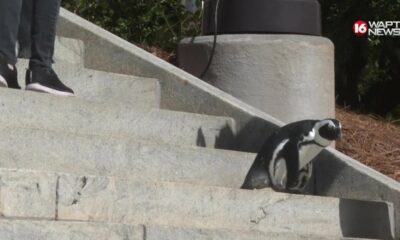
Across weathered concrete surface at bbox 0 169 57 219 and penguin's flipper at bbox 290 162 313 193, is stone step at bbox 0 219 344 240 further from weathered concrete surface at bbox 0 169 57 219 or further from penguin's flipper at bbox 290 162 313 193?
penguin's flipper at bbox 290 162 313 193

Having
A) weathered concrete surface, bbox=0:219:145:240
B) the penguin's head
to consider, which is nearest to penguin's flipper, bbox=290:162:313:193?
the penguin's head

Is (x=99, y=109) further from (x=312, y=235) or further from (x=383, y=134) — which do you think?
(x=383, y=134)

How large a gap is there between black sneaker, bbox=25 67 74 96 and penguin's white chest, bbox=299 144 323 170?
3.84ft

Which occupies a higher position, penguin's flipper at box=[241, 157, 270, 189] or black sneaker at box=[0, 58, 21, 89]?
black sneaker at box=[0, 58, 21, 89]

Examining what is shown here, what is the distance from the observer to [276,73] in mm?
6262

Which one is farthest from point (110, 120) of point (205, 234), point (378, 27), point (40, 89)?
point (378, 27)

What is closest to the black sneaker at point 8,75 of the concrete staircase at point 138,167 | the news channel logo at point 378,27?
the concrete staircase at point 138,167

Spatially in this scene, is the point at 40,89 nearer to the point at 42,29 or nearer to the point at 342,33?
the point at 42,29

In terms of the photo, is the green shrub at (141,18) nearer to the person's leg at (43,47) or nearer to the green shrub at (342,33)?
the green shrub at (342,33)

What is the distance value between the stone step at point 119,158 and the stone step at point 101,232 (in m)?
0.64

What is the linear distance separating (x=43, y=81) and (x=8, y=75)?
9.0 inches

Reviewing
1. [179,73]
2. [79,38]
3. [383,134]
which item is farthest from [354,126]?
[79,38]

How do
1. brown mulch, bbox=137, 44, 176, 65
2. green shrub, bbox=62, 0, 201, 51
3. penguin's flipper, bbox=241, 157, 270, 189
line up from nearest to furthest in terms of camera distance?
penguin's flipper, bbox=241, 157, 270, 189 < brown mulch, bbox=137, 44, 176, 65 < green shrub, bbox=62, 0, 201, 51

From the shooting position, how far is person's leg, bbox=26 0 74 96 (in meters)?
5.19
